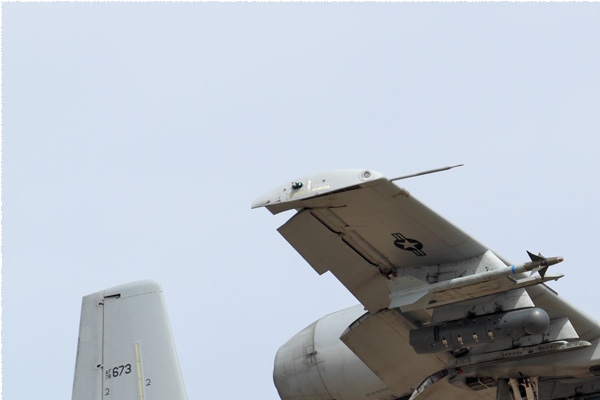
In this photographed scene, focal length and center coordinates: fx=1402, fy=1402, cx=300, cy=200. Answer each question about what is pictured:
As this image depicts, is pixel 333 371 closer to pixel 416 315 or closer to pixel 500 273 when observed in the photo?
pixel 416 315

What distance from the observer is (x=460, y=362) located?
23812mm

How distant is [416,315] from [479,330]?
6.00 feet

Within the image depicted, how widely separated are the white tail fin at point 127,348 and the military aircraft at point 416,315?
2.32 metres

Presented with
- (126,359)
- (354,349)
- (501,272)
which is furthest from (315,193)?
(126,359)

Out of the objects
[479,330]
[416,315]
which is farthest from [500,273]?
[416,315]

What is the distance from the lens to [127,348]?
25.0 metres

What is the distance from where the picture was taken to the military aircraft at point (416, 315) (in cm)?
2098

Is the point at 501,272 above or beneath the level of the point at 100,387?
beneath

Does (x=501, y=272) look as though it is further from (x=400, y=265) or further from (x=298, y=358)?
(x=298, y=358)

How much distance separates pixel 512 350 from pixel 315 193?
5.07 meters

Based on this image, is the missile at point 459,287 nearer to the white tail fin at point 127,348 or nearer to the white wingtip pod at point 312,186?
the white wingtip pod at point 312,186

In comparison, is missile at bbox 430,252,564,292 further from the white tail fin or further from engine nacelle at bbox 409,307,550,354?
the white tail fin

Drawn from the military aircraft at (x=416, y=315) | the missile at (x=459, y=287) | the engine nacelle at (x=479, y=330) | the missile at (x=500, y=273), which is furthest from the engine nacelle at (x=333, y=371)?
the missile at (x=500, y=273)

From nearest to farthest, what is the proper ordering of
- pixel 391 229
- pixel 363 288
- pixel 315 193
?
pixel 315 193 → pixel 391 229 → pixel 363 288
